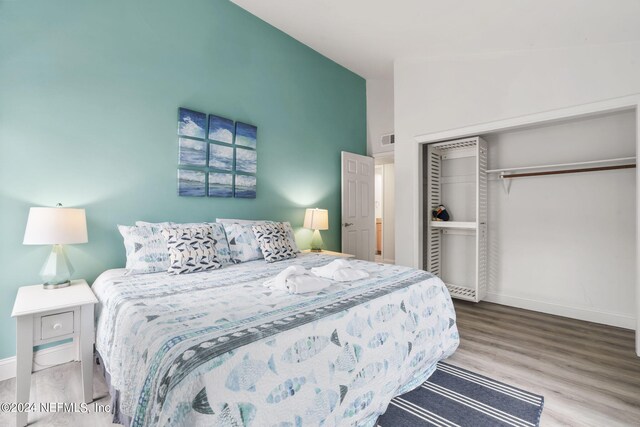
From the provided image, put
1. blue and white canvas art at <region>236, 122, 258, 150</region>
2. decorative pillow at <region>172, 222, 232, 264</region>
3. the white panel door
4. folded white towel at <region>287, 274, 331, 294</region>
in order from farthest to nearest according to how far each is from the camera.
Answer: the white panel door
blue and white canvas art at <region>236, 122, 258, 150</region>
decorative pillow at <region>172, 222, 232, 264</region>
folded white towel at <region>287, 274, 331, 294</region>

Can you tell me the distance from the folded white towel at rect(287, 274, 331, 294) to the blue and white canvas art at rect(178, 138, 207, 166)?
1.88 meters

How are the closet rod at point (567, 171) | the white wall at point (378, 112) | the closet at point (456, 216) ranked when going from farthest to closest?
the white wall at point (378, 112) < the closet at point (456, 216) < the closet rod at point (567, 171)

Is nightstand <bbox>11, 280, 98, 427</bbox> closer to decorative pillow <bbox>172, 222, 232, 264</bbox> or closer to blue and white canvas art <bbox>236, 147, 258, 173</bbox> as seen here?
decorative pillow <bbox>172, 222, 232, 264</bbox>

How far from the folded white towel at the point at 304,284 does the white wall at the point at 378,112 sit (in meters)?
3.72

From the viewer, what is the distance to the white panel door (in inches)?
193

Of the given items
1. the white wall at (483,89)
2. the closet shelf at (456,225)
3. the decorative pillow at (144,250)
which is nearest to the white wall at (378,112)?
the white wall at (483,89)

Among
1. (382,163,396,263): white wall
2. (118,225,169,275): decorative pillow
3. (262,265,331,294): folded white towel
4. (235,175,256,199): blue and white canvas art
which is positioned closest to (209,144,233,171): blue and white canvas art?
(235,175,256,199): blue and white canvas art

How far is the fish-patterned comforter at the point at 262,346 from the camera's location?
3.61ft

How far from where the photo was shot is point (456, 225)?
3.94 m

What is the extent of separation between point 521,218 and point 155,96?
420cm

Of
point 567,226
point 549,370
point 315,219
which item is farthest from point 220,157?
point 567,226

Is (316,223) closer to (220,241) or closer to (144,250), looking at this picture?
(220,241)

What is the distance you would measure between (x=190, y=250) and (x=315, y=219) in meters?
1.92

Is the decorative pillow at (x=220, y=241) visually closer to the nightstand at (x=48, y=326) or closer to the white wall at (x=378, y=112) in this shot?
the nightstand at (x=48, y=326)
